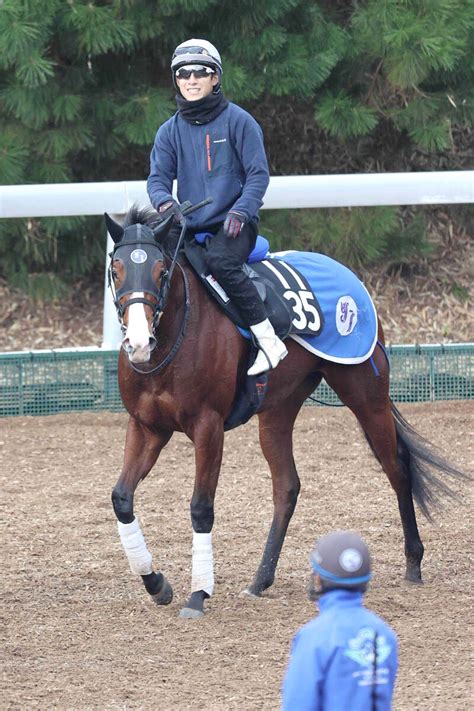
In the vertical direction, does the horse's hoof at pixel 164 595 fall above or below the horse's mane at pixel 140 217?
below

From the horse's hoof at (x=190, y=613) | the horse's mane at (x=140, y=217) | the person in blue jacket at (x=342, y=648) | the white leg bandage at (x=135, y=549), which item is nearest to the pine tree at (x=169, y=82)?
the horse's mane at (x=140, y=217)

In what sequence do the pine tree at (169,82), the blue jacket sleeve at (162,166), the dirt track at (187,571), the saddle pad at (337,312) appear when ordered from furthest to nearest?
the pine tree at (169,82) → the saddle pad at (337,312) → the blue jacket sleeve at (162,166) → the dirt track at (187,571)

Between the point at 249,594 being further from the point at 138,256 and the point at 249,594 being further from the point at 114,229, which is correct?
the point at 114,229

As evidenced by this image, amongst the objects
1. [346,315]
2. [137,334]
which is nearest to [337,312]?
[346,315]

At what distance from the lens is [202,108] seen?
5922 mm

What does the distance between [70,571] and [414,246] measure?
5.91 m

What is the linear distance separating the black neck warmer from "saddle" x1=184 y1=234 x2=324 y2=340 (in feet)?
1.79

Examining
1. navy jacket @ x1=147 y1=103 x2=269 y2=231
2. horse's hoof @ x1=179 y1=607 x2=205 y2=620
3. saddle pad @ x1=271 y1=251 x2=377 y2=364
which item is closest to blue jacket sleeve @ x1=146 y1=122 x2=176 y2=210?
navy jacket @ x1=147 y1=103 x2=269 y2=231

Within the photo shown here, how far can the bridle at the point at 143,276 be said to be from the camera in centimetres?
545

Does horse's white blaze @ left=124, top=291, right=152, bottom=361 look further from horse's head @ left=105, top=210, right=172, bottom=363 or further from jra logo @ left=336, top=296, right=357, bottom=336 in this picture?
jra logo @ left=336, top=296, right=357, bottom=336

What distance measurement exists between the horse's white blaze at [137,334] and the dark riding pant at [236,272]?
54cm

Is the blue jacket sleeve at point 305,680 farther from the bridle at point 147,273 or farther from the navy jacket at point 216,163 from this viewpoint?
the navy jacket at point 216,163

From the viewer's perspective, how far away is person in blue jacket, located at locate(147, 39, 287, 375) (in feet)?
19.2

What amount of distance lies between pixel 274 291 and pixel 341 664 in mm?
3316
